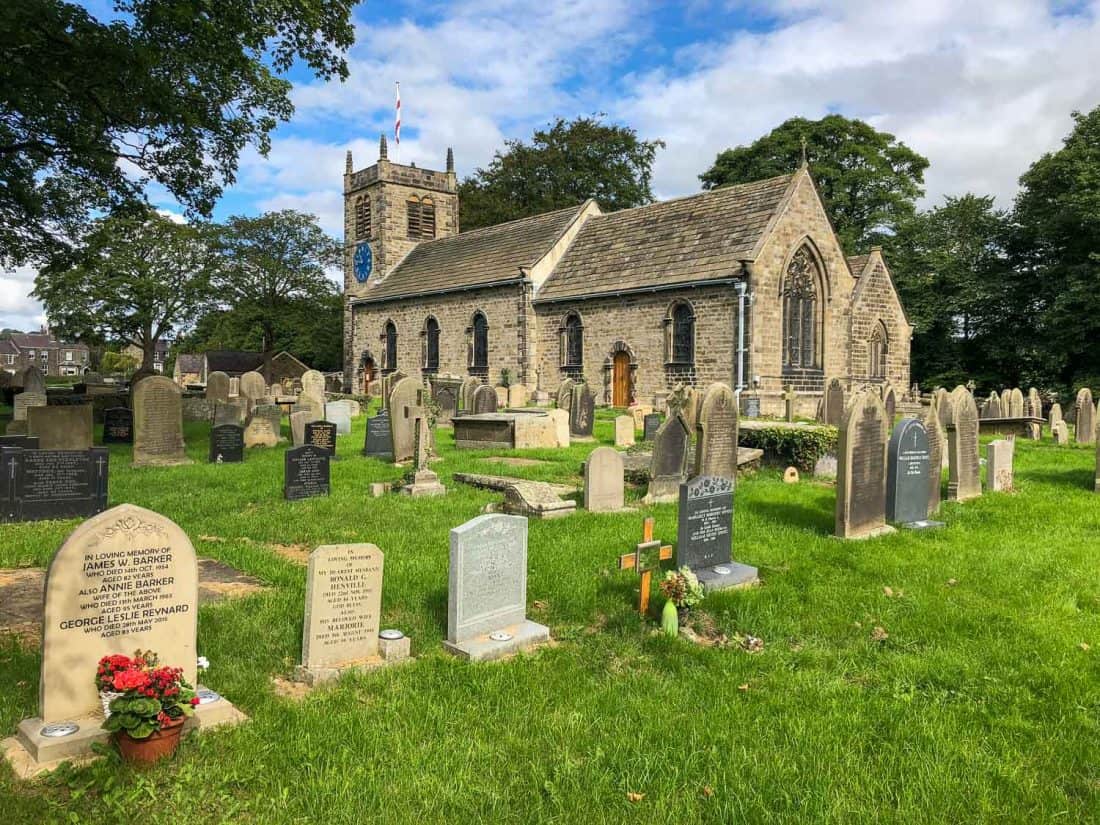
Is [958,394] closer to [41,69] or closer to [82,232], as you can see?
[41,69]

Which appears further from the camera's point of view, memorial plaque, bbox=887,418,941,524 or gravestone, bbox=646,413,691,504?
gravestone, bbox=646,413,691,504

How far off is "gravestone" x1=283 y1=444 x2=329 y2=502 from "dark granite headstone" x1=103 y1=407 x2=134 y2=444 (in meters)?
7.83

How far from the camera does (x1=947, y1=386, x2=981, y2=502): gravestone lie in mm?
10133

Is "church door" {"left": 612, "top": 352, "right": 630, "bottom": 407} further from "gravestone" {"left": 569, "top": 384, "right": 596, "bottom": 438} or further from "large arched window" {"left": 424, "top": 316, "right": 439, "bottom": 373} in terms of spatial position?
"large arched window" {"left": 424, "top": 316, "right": 439, "bottom": 373}

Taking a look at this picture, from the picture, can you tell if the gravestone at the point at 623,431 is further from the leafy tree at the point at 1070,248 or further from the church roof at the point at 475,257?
the leafy tree at the point at 1070,248

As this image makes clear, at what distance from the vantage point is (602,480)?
9.44m

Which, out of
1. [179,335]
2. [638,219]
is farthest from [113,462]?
[179,335]

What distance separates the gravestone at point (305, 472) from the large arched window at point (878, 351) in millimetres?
22050

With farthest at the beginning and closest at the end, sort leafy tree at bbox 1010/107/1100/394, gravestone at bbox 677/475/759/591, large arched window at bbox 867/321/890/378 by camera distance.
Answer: leafy tree at bbox 1010/107/1100/394, large arched window at bbox 867/321/890/378, gravestone at bbox 677/475/759/591

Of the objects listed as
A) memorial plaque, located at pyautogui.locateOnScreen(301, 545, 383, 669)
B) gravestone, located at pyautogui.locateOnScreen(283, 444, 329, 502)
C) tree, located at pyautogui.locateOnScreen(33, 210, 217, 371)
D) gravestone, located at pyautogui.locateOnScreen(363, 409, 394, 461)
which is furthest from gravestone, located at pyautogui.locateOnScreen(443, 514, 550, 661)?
tree, located at pyautogui.locateOnScreen(33, 210, 217, 371)

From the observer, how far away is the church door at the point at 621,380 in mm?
26269

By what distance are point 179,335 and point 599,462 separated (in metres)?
46.6

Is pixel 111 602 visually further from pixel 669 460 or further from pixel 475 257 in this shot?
pixel 475 257

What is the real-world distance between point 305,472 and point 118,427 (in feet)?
26.9
